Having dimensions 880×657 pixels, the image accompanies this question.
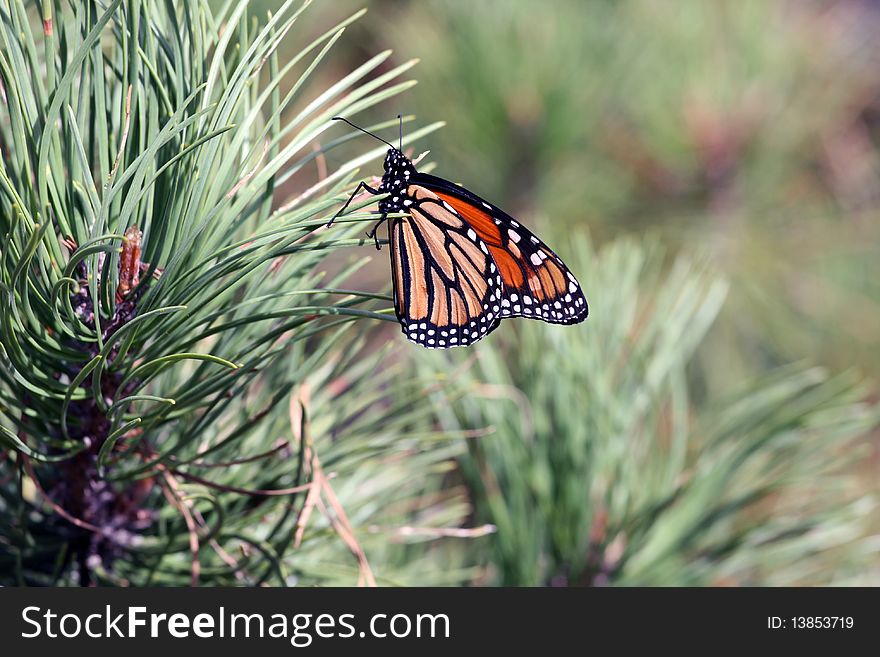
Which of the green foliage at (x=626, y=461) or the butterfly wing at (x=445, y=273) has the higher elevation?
the butterfly wing at (x=445, y=273)

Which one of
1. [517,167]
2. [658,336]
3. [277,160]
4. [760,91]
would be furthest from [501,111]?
[277,160]

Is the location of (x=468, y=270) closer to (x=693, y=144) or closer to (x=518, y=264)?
(x=518, y=264)

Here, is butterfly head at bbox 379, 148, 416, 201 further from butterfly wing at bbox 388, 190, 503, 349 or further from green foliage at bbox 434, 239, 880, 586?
green foliage at bbox 434, 239, 880, 586

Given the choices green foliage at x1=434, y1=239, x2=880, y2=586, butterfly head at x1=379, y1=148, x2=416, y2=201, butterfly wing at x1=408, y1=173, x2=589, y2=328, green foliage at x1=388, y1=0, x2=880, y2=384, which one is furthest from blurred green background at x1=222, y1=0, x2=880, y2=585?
butterfly head at x1=379, y1=148, x2=416, y2=201

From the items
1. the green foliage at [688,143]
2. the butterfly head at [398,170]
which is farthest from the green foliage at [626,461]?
the green foliage at [688,143]

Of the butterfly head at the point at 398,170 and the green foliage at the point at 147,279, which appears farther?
the butterfly head at the point at 398,170

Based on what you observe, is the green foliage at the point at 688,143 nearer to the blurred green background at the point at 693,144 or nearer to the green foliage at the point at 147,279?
the blurred green background at the point at 693,144

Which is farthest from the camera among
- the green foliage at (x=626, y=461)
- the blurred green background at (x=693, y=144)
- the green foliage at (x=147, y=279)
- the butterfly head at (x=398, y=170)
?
the blurred green background at (x=693, y=144)

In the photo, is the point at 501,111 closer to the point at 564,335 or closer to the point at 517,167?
the point at 517,167

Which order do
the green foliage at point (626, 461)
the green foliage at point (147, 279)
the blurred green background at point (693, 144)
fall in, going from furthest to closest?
the blurred green background at point (693, 144) → the green foliage at point (626, 461) → the green foliage at point (147, 279)
